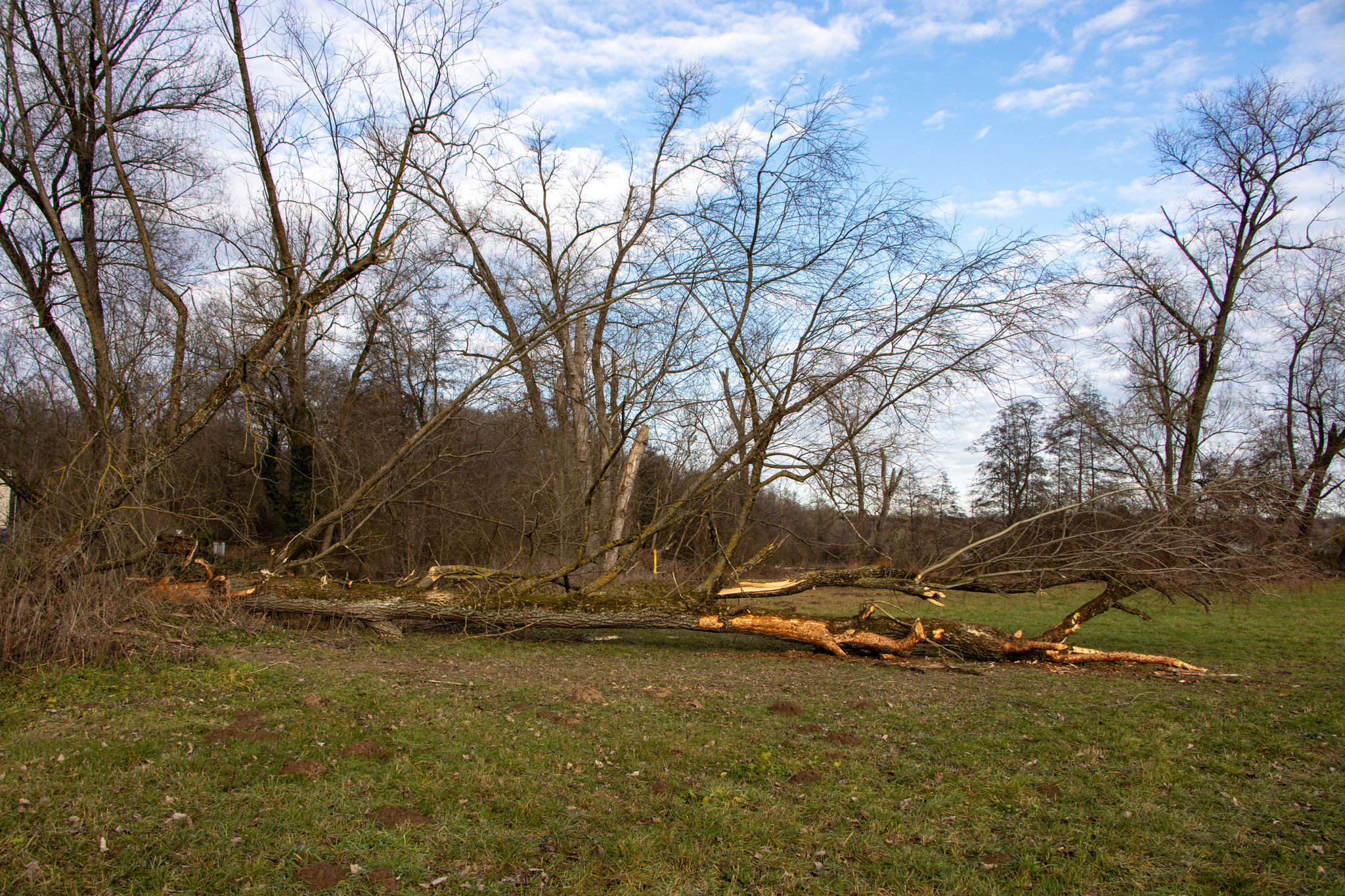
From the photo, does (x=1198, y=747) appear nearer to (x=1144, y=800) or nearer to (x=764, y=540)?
(x=1144, y=800)

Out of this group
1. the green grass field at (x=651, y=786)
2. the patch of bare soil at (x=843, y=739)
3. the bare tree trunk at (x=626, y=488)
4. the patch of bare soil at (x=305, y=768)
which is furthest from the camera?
the bare tree trunk at (x=626, y=488)

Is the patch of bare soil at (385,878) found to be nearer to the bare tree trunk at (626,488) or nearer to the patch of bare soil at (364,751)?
the patch of bare soil at (364,751)

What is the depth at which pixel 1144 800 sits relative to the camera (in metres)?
4.12

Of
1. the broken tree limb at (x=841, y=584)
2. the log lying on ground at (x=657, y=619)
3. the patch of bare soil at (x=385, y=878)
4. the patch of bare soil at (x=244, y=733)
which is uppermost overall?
the broken tree limb at (x=841, y=584)

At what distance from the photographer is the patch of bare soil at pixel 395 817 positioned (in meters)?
3.54

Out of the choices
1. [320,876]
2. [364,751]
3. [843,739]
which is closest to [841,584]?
[843,739]

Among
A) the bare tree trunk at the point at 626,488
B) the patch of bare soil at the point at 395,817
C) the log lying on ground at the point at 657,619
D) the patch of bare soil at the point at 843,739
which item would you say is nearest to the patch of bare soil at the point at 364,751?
the patch of bare soil at the point at 395,817

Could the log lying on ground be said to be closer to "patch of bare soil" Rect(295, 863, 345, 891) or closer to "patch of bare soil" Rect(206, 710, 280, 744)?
"patch of bare soil" Rect(206, 710, 280, 744)

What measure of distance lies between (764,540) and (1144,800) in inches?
626

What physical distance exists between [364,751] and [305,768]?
429mm

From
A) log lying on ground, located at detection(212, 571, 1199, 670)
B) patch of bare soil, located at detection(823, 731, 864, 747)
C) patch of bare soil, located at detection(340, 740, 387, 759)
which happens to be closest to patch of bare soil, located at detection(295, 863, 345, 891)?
patch of bare soil, located at detection(340, 740, 387, 759)

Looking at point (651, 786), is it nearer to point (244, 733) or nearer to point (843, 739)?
point (843, 739)

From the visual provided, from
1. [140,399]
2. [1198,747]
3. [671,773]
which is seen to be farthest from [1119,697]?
[140,399]

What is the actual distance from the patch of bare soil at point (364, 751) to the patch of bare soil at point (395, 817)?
30.6 inches
